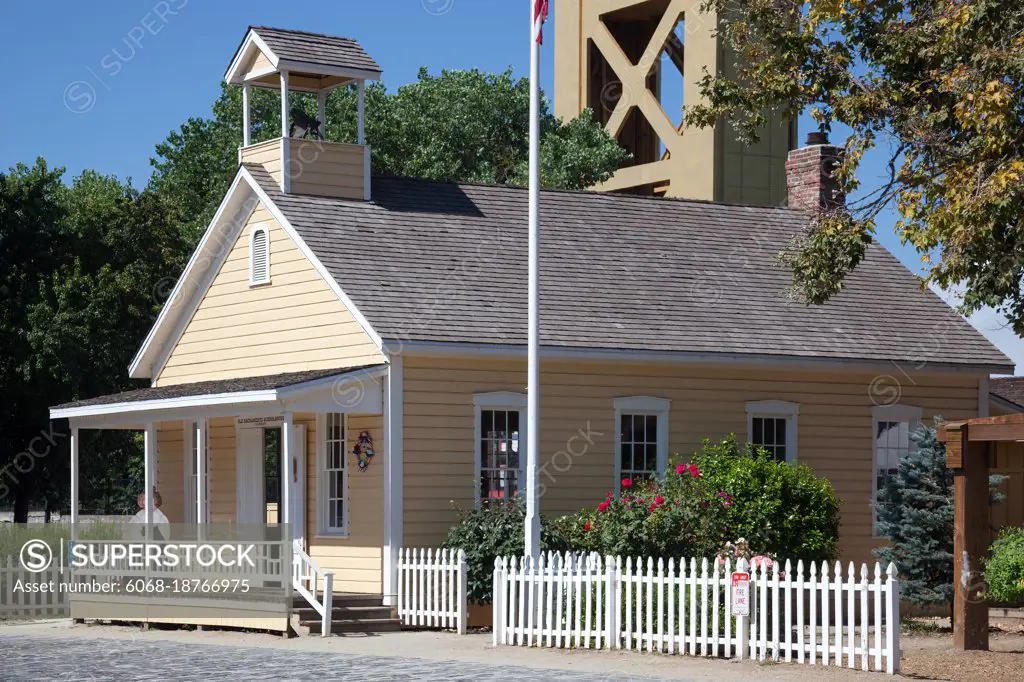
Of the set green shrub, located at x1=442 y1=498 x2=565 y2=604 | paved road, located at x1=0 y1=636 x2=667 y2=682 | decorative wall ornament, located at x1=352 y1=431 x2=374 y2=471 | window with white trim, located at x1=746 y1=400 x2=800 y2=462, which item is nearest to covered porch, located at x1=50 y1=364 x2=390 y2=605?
decorative wall ornament, located at x1=352 y1=431 x2=374 y2=471

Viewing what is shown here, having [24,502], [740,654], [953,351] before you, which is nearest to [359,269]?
[740,654]

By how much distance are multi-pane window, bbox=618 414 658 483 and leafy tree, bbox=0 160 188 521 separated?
1719cm

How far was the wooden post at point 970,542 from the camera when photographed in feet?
57.3

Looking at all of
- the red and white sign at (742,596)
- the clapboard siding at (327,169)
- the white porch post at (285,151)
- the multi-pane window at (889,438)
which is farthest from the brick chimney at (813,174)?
the red and white sign at (742,596)

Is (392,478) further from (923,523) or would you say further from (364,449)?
(923,523)

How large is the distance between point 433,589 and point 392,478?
5.34ft

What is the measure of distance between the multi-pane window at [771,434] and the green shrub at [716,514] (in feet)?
5.93

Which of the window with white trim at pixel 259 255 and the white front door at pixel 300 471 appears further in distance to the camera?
the window with white trim at pixel 259 255

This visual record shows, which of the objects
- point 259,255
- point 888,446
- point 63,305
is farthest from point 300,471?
point 63,305

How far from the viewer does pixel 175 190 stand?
4594 centimetres

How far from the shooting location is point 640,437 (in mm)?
23188

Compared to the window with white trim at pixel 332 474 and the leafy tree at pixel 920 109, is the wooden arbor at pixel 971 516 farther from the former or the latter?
the window with white trim at pixel 332 474

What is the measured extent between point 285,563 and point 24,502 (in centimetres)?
2180

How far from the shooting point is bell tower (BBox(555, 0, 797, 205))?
4903 cm
